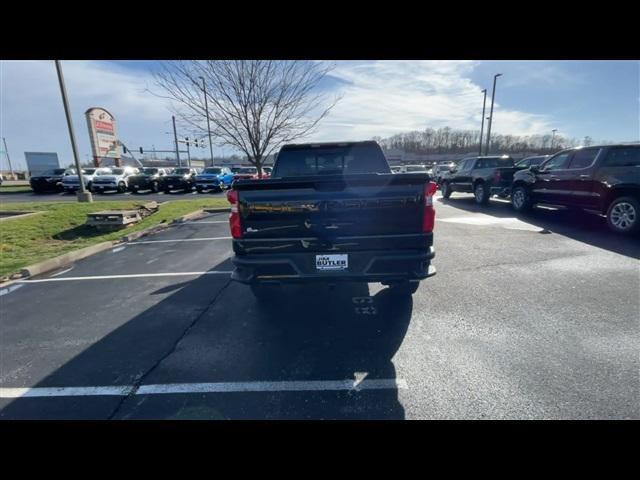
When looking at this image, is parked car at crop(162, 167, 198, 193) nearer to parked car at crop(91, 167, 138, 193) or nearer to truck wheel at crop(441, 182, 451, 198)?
parked car at crop(91, 167, 138, 193)

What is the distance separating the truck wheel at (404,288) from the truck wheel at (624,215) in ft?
20.5

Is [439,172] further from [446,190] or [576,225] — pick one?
[576,225]

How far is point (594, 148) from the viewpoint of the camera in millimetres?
7391

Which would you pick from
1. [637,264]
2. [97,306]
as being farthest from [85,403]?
[637,264]

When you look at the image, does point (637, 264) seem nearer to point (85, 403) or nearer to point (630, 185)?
point (630, 185)

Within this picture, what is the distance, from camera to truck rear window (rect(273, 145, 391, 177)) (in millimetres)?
4633

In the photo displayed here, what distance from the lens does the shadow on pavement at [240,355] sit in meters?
2.23

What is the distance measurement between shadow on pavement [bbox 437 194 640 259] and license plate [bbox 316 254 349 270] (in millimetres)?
6021

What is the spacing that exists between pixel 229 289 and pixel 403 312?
267cm

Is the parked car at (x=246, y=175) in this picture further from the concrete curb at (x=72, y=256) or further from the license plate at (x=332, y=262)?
the license plate at (x=332, y=262)

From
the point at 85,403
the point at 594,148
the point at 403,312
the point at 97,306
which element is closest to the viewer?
the point at 85,403

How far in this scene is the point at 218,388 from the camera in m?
2.45

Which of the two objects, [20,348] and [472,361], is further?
[20,348]
